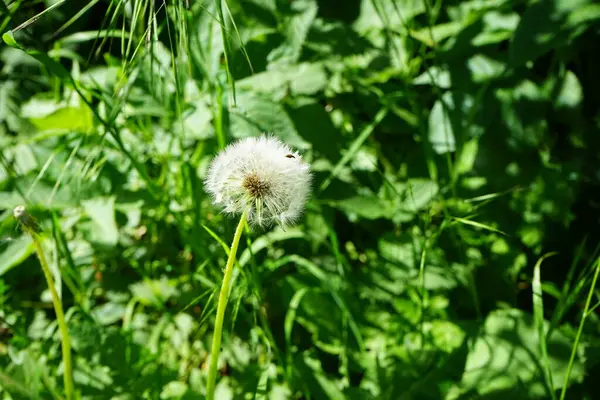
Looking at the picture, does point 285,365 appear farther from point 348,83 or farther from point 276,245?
point 348,83

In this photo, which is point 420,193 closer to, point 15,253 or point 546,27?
point 546,27

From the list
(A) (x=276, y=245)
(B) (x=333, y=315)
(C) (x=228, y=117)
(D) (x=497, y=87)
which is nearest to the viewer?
(C) (x=228, y=117)

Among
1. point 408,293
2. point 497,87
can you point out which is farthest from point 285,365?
point 497,87

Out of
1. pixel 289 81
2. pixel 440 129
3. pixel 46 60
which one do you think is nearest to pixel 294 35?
pixel 289 81

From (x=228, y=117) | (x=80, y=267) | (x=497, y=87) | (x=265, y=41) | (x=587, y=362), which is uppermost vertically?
(x=265, y=41)

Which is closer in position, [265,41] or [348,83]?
[265,41]

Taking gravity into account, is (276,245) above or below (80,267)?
below
